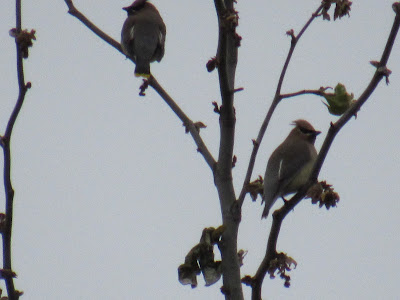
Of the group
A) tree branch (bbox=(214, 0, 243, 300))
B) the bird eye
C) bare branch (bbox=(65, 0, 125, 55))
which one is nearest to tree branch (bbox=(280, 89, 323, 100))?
tree branch (bbox=(214, 0, 243, 300))

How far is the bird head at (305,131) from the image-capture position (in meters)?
7.24

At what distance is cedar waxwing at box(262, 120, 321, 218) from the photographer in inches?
245

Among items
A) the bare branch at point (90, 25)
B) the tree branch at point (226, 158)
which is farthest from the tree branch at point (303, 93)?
the bare branch at point (90, 25)

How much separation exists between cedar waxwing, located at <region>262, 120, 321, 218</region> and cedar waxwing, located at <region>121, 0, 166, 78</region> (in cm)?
146

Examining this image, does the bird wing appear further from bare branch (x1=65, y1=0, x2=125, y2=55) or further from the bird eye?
bare branch (x1=65, y1=0, x2=125, y2=55)

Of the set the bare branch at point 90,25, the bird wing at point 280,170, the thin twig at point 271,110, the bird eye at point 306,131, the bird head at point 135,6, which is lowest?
the thin twig at point 271,110

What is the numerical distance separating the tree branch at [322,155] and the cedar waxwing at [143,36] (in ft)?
13.0

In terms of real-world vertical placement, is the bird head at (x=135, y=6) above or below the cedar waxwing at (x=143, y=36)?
above

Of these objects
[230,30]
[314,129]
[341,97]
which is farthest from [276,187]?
[230,30]

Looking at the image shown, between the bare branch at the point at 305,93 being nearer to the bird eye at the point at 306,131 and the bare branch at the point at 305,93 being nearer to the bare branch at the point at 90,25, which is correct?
the bare branch at the point at 90,25

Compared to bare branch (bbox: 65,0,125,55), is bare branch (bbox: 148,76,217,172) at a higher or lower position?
lower

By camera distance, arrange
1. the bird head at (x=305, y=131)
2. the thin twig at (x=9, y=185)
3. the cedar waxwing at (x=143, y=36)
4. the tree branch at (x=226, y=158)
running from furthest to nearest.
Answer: the bird head at (x=305, y=131)
the cedar waxwing at (x=143, y=36)
the tree branch at (x=226, y=158)
the thin twig at (x=9, y=185)

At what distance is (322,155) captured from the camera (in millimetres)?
2609

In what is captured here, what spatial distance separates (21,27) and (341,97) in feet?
4.50
